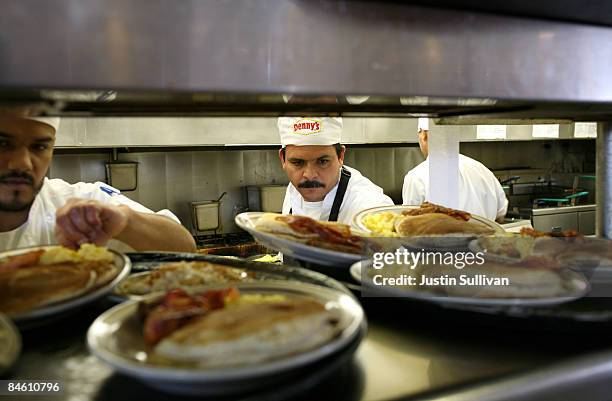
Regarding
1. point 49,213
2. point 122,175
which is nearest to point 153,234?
point 49,213

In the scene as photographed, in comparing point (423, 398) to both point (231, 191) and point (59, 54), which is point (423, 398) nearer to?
point (59, 54)

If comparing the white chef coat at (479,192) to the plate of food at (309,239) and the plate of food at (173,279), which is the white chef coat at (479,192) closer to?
the plate of food at (309,239)

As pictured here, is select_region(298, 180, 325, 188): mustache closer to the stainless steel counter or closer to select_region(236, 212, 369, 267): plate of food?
select_region(236, 212, 369, 267): plate of food

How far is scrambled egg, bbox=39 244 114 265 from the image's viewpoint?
84cm

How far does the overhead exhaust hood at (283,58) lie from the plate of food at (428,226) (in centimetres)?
32

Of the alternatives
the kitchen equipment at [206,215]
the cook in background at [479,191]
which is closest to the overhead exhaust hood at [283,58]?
the cook in background at [479,191]

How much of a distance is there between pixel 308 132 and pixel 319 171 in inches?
7.8

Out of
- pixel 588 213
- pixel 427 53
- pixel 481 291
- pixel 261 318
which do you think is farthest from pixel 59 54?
pixel 588 213

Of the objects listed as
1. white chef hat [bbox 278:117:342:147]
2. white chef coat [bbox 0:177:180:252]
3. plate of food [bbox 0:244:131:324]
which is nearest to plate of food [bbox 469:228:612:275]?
plate of food [bbox 0:244:131:324]

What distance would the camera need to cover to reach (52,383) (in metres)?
0.65

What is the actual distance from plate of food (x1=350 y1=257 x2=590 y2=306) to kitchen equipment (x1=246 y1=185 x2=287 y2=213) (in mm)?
4024

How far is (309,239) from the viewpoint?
1.05 meters

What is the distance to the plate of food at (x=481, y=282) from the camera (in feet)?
2.75
